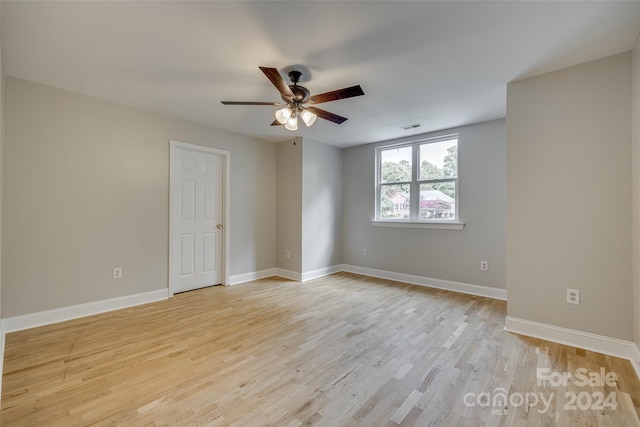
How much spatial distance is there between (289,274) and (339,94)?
134 inches

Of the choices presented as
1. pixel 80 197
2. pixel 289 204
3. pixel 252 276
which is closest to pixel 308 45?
pixel 80 197

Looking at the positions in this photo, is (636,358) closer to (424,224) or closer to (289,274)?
(424,224)

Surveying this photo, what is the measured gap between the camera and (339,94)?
7.48 feet

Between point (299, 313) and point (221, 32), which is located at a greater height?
point (221, 32)

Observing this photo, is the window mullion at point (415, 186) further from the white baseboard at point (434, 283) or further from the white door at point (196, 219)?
the white door at point (196, 219)

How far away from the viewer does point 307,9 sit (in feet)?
5.81

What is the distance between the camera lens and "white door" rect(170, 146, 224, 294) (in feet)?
12.8

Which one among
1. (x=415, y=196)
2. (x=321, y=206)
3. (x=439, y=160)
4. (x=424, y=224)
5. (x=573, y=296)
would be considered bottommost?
(x=573, y=296)

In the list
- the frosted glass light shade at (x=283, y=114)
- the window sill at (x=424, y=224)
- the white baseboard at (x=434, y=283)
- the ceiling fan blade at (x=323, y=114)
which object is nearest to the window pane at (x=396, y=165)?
the window sill at (x=424, y=224)

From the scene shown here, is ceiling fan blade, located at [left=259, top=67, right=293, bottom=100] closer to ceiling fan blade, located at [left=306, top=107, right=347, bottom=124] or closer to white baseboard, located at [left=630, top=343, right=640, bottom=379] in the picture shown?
ceiling fan blade, located at [left=306, top=107, right=347, bottom=124]

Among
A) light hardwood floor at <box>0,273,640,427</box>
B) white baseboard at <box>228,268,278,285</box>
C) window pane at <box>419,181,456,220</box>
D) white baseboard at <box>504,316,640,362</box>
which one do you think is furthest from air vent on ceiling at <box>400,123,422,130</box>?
white baseboard at <box>228,268,278,285</box>

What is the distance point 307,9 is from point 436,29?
927 millimetres

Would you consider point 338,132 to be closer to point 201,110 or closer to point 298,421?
point 201,110

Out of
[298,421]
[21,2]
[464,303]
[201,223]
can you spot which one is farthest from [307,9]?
[464,303]
